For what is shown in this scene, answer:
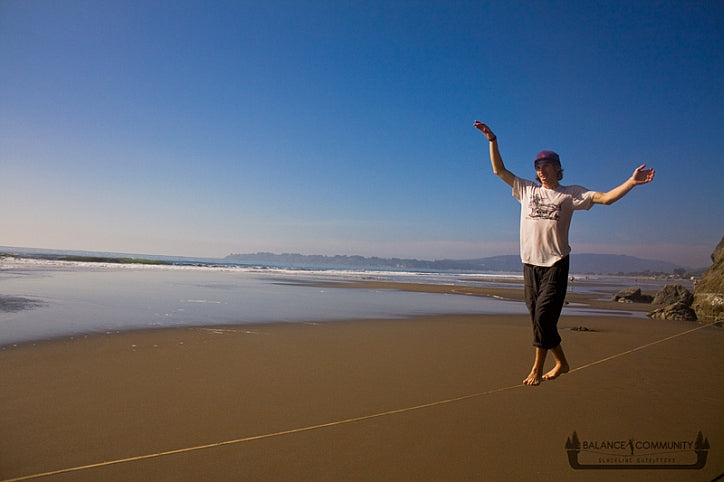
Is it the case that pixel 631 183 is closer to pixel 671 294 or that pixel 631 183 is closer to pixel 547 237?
pixel 547 237

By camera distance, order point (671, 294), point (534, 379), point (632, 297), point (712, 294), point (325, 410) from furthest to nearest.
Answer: point (632, 297), point (671, 294), point (712, 294), point (325, 410), point (534, 379)

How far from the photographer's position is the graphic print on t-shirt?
135 inches

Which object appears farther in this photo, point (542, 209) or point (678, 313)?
point (678, 313)

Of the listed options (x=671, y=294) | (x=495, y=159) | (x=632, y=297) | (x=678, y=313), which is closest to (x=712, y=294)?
(x=678, y=313)

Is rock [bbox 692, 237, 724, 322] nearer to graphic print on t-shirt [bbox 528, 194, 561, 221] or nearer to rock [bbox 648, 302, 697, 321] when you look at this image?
rock [bbox 648, 302, 697, 321]

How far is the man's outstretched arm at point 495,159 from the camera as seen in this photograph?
359 centimetres

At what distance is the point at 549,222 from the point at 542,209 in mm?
130

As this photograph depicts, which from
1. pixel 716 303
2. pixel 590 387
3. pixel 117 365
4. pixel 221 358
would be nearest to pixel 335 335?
pixel 221 358

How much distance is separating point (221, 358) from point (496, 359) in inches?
162

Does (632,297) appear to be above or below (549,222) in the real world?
below

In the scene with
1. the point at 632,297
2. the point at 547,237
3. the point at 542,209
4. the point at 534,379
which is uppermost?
the point at 542,209

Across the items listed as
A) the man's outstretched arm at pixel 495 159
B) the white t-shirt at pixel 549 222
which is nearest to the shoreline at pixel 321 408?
the white t-shirt at pixel 549 222

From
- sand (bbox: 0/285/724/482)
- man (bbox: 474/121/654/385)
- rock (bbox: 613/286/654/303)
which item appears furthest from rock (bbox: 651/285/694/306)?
man (bbox: 474/121/654/385)

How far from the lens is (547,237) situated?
3441mm
